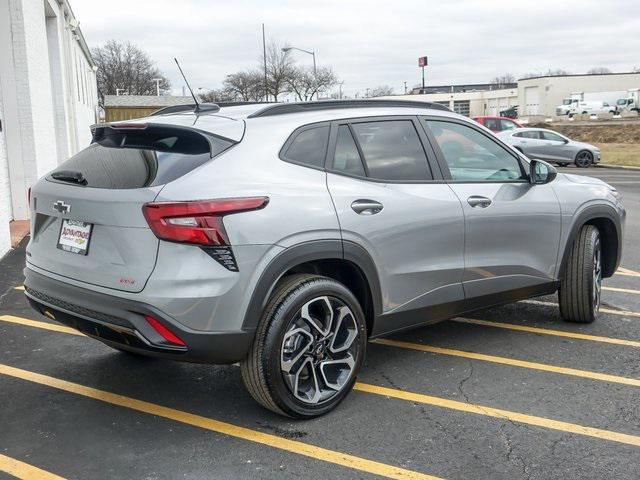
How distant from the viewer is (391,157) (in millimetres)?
4242

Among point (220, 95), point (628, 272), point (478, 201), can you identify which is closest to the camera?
point (478, 201)

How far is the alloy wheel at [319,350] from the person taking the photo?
11.8ft

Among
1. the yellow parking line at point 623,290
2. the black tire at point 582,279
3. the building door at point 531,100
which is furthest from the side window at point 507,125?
the building door at point 531,100

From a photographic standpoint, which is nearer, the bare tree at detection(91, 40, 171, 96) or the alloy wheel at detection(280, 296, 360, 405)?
the alloy wheel at detection(280, 296, 360, 405)

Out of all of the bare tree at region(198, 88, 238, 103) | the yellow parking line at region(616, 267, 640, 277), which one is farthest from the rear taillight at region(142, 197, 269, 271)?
the bare tree at region(198, 88, 238, 103)

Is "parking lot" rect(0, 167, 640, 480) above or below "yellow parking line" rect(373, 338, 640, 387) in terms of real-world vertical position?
above

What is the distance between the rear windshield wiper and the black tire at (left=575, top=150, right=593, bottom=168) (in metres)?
Answer: 24.4

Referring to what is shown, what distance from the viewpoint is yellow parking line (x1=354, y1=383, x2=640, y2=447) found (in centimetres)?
356

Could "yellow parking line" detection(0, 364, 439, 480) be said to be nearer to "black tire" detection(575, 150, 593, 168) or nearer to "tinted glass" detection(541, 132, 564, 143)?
"tinted glass" detection(541, 132, 564, 143)

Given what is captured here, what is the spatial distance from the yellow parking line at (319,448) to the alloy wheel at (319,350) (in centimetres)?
34

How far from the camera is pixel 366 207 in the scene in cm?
389

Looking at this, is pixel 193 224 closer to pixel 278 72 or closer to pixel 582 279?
pixel 582 279

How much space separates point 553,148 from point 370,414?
76.8ft

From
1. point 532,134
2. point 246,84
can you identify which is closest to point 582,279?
point 532,134
